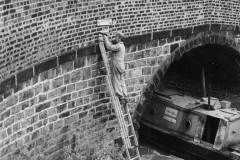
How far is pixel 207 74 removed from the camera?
17594 millimetres

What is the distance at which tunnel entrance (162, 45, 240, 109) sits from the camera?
55.0ft

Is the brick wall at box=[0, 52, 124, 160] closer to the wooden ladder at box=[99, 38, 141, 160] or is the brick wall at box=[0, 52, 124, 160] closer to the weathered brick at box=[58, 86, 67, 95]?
the weathered brick at box=[58, 86, 67, 95]

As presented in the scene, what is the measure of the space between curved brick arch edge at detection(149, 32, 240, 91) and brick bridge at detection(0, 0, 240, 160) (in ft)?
0.09

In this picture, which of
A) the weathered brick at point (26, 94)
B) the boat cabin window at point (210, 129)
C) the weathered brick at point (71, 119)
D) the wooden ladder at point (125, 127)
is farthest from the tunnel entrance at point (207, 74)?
the weathered brick at point (26, 94)

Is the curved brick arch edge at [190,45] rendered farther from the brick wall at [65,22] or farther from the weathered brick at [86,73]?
the weathered brick at [86,73]

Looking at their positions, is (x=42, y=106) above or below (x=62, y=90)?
below

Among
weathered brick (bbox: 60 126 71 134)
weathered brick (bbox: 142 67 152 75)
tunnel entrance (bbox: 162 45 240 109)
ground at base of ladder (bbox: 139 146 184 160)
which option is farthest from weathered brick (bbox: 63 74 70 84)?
tunnel entrance (bbox: 162 45 240 109)

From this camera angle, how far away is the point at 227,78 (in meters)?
17.4

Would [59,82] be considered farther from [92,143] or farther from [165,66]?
[165,66]

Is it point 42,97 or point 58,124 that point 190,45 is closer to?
point 58,124

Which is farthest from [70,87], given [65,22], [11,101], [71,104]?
[11,101]

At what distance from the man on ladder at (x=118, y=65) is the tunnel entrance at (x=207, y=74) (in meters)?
4.71

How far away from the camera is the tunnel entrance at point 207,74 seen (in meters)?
16.8

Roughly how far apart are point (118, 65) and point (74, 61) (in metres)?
1.05
